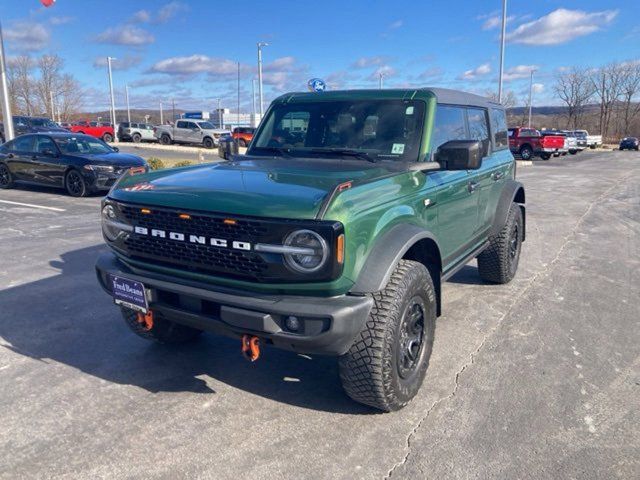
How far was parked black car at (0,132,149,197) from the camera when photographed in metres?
11.9

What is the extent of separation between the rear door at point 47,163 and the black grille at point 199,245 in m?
10.1

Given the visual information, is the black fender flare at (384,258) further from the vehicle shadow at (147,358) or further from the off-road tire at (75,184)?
the off-road tire at (75,184)

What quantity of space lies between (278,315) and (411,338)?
1.07m

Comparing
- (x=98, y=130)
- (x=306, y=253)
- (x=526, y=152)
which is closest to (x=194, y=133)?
(x=98, y=130)

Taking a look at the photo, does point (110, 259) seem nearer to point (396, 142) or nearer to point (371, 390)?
point (371, 390)

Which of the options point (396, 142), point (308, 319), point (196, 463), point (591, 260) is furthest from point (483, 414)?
point (591, 260)

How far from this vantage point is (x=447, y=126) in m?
4.30

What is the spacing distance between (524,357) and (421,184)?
1.59 metres

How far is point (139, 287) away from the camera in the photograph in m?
3.13

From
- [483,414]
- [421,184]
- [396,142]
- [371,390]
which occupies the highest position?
[396,142]

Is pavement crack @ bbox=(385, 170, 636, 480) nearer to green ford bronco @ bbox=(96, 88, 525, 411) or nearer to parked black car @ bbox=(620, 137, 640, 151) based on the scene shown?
green ford bronco @ bbox=(96, 88, 525, 411)

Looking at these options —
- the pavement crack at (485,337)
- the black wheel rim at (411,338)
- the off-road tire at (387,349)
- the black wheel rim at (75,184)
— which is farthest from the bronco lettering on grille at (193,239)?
the black wheel rim at (75,184)

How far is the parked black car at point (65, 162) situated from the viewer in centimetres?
1186

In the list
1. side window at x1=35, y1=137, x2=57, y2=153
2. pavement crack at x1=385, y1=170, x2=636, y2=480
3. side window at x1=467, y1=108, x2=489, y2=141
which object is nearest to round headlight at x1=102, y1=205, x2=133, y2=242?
pavement crack at x1=385, y1=170, x2=636, y2=480
